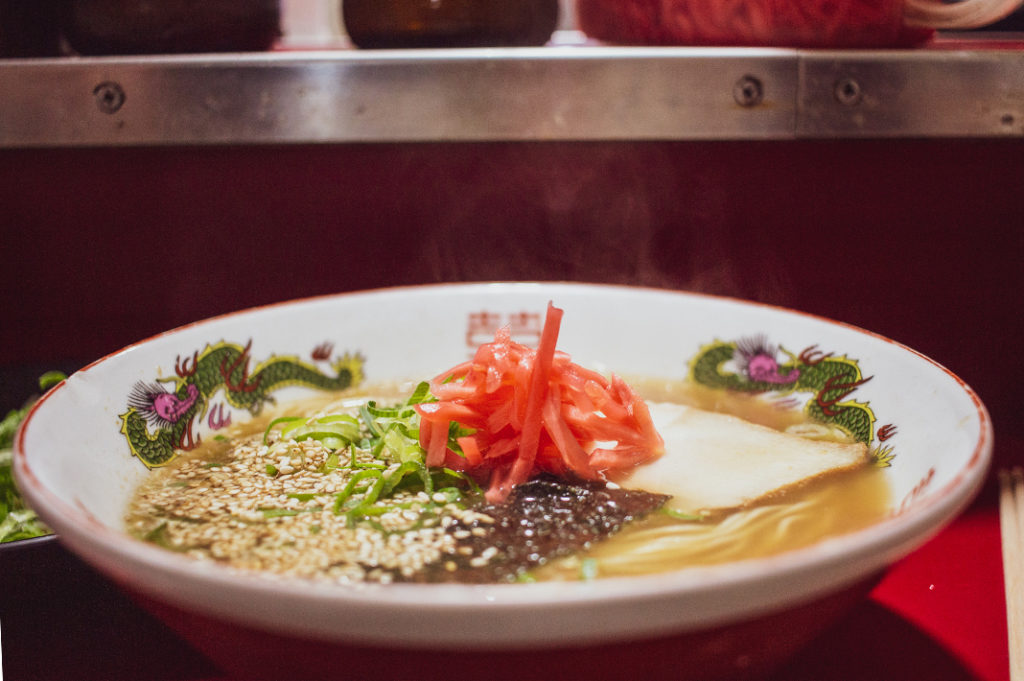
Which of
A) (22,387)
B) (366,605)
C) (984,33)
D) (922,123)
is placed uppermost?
(984,33)

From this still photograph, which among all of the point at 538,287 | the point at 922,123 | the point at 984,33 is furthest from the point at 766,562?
the point at 984,33

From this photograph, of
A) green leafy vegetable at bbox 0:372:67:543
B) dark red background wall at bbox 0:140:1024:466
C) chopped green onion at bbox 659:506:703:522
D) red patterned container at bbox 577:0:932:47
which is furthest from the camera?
dark red background wall at bbox 0:140:1024:466

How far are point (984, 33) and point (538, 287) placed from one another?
78.0 inches

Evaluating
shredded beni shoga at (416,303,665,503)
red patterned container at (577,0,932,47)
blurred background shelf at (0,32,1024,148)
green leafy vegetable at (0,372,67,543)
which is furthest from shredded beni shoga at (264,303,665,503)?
red patterned container at (577,0,932,47)

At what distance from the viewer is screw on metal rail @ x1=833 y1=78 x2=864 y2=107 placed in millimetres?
1635

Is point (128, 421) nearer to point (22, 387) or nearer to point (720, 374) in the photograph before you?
point (22, 387)

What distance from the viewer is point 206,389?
1356 mm

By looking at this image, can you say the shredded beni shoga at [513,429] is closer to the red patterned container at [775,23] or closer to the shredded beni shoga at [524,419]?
the shredded beni shoga at [524,419]

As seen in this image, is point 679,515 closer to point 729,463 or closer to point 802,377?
point 729,463

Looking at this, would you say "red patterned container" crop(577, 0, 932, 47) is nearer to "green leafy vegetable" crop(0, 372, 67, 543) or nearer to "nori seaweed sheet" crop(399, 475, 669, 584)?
"nori seaweed sheet" crop(399, 475, 669, 584)

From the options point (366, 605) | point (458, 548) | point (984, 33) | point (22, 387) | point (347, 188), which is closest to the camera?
point (366, 605)

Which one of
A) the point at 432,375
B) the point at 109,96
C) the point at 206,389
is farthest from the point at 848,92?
the point at 109,96

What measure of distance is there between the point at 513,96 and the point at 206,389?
0.85 m

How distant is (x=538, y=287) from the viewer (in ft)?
5.35
